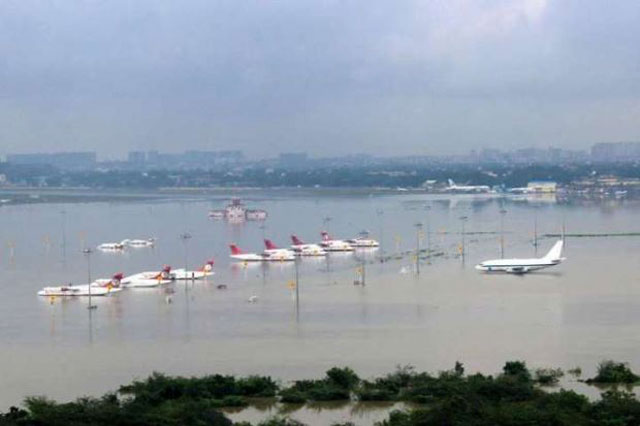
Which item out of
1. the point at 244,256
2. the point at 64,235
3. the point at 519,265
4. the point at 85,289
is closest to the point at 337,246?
the point at 244,256

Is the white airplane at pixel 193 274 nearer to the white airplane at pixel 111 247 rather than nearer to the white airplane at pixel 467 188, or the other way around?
the white airplane at pixel 111 247

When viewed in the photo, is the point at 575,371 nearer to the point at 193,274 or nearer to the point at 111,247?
the point at 193,274

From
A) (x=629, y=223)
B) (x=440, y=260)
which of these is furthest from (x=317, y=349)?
(x=629, y=223)

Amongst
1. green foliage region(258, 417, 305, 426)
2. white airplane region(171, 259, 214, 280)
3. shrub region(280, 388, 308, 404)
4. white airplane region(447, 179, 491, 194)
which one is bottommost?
white airplane region(447, 179, 491, 194)

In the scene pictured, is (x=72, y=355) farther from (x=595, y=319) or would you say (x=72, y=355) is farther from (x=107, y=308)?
(x=595, y=319)

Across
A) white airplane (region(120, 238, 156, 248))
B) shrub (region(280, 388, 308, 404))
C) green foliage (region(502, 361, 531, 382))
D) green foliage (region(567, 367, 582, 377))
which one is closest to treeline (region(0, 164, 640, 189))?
white airplane (region(120, 238, 156, 248))

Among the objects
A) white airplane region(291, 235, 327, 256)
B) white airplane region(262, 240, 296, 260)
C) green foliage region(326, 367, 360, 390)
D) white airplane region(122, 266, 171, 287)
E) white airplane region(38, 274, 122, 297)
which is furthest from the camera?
white airplane region(291, 235, 327, 256)

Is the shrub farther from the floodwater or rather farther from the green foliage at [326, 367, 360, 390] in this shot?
the green foliage at [326, 367, 360, 390]
